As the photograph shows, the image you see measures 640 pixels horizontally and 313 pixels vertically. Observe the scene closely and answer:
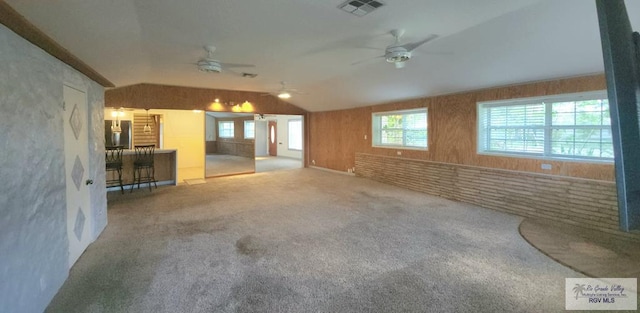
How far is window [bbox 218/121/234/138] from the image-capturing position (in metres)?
11.1

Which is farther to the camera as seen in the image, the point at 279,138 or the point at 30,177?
the point at 279,138

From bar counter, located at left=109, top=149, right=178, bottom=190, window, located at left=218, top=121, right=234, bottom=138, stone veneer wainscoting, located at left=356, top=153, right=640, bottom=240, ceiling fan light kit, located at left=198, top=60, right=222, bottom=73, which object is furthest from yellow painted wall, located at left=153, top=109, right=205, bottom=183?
stone veneer wainscoting, located at left=356, top=153, right=640, bottom=240

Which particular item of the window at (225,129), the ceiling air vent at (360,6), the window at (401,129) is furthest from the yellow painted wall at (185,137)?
the ceiling air vent at (360,6)

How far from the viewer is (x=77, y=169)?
3.19 meters

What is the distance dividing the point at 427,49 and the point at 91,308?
15.6ft

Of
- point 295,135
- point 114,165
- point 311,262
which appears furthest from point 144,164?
point 295,135

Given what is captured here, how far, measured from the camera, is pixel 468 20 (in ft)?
10.5

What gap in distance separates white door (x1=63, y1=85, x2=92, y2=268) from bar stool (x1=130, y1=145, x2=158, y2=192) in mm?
3284

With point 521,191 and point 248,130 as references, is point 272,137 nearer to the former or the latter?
point 248,130

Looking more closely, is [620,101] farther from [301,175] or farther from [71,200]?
[301,175]

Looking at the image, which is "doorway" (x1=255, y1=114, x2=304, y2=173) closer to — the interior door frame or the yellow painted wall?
the interior door frame

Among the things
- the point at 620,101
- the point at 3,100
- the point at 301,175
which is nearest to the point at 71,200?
the point at 3,100

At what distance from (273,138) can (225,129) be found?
3814 millimetres

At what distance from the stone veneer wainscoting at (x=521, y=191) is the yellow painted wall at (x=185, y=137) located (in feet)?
20.6
